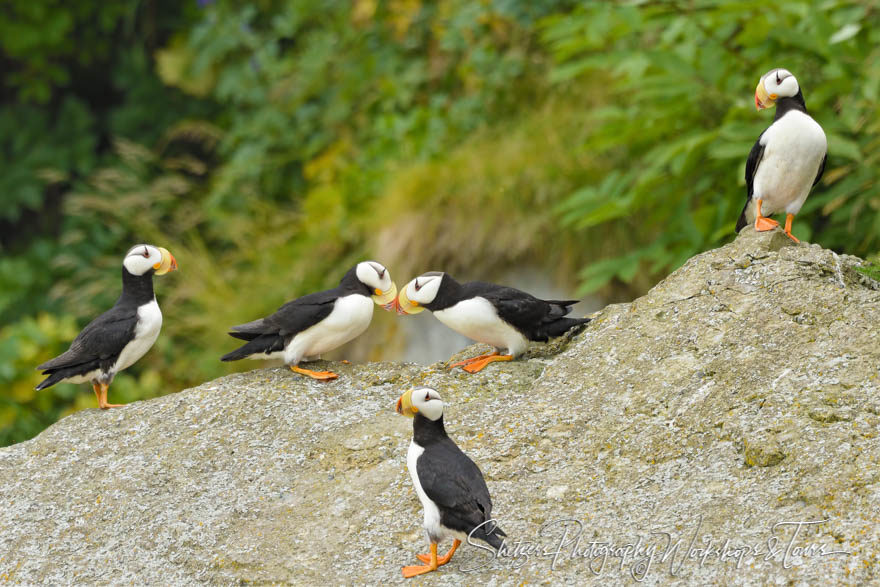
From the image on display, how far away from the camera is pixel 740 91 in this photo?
5566mm

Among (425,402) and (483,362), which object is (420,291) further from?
(425,402)

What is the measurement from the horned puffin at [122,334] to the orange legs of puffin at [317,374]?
2.10 ft

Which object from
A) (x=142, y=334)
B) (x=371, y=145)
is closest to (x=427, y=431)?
(x=142, y=334)

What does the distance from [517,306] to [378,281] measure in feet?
1.96

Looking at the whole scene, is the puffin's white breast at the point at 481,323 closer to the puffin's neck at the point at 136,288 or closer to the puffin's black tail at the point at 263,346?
the puffin's black tail at the point at 263,346

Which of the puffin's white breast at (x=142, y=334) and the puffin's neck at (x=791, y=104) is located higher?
the puffin's neck at (x=791, y=104)

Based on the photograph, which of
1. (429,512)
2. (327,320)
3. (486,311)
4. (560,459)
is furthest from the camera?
(327,320)

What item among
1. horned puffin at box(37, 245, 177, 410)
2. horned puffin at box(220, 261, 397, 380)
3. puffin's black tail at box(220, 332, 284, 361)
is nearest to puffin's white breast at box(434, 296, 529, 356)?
horned puffin at box(220, 261, 397, 380)

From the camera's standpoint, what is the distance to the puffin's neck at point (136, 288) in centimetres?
424

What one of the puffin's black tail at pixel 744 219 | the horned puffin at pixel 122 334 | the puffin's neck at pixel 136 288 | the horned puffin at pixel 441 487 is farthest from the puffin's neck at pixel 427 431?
the puffin's black tail at pixel 744 219

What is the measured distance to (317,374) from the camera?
4.13 m

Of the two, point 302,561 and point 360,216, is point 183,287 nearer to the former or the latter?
point 360,216

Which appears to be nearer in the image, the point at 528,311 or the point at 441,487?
the point at 441,487

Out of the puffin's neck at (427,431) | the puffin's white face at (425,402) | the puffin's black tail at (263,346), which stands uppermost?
the puffin's black tail at (263,346)
